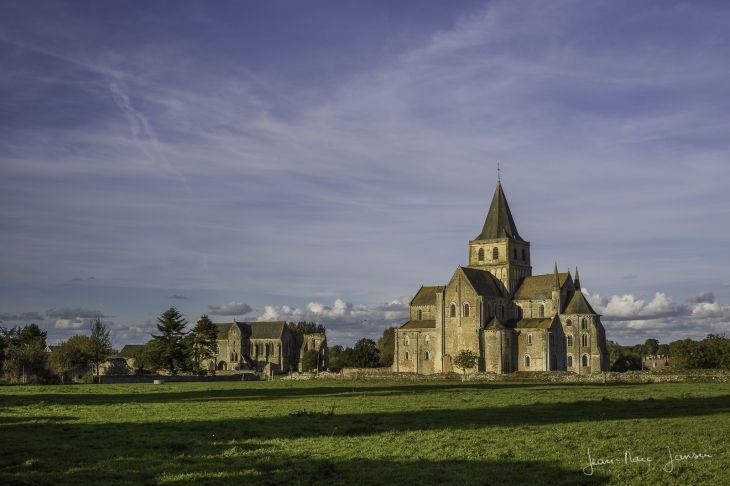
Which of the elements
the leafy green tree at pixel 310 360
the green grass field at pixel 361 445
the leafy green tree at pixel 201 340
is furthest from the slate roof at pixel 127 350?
the green grass field at pixel 361 445

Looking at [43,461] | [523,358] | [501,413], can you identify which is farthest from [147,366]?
[43,461]

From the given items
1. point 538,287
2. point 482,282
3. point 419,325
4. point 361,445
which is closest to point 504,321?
point 482,282

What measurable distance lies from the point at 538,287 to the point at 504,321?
7036mm

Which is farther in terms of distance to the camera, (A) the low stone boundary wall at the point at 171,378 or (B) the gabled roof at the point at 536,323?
(B) the gabled roof at the point at 536,323

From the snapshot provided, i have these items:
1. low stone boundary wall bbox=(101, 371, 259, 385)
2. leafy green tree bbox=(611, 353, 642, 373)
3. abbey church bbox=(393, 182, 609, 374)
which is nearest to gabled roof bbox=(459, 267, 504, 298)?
abbey church bbox=(393, 182, 609, 374)

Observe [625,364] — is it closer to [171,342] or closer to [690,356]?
[690,356]

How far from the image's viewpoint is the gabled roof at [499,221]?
10419 cm

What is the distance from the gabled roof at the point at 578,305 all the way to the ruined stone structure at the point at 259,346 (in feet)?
165

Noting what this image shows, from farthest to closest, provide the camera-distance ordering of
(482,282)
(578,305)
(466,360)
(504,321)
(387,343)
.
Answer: (387,343)
(482,282)
(504,321)
(578,305)
(466,360)

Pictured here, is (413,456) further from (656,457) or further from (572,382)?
(572,382)

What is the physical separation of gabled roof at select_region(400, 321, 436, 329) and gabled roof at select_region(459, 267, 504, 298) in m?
8.31

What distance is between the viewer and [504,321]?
95.8 m

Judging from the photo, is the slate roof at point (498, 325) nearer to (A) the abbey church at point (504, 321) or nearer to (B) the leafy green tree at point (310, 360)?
(A) the abbey church at point (504, 321)
